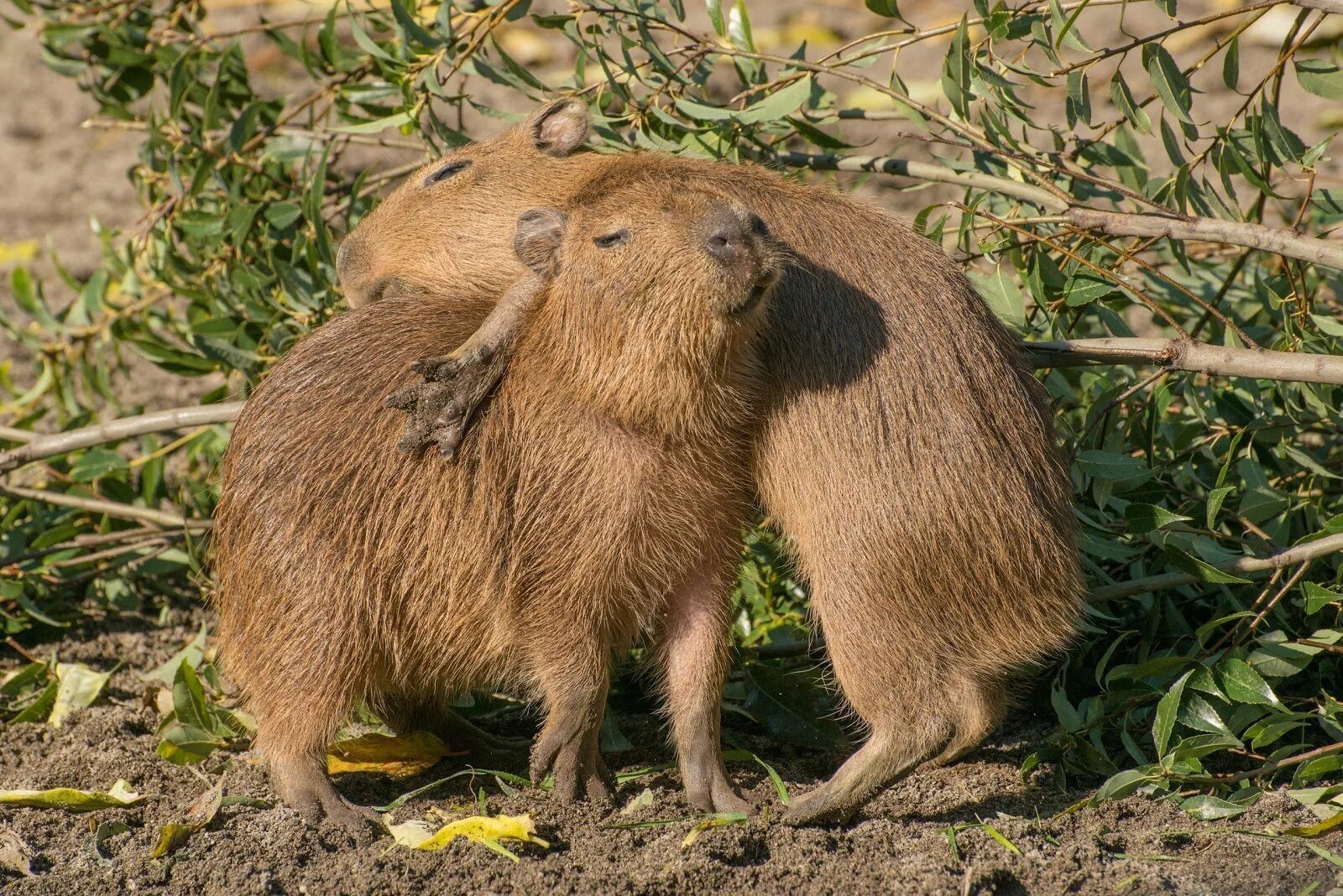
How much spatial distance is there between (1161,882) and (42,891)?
2070 millimetres

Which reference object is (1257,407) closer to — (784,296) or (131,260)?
(784,296)

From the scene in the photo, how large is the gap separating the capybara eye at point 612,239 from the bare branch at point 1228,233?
2.90 feet

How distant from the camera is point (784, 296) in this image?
280 cm

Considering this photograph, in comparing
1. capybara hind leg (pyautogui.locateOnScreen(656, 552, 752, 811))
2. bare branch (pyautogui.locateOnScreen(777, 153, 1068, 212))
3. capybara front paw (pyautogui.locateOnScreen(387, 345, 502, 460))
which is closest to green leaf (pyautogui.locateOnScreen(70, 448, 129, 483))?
capybara front paw (pyautogui.locateOnScreen(387, 345, 502, 460))

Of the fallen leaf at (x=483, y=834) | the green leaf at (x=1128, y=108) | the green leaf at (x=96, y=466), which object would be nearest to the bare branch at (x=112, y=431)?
the green leaf at (x=96, y=466)

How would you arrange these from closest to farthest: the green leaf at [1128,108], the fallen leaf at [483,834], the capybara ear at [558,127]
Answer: the fallen leaf at [483,834], the green leaf at [1128,108], the capybara ear at [558,127]

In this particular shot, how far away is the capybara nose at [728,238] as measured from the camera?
2.57 m

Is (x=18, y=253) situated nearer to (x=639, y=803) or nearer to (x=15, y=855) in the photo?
(x=15, y=855)

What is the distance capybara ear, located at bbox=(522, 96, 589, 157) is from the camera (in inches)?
141

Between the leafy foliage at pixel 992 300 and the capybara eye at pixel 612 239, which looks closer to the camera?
the capybara eye at pixel 612 239

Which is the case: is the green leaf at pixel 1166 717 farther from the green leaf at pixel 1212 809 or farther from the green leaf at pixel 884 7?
the green leaf at pixel 884 7

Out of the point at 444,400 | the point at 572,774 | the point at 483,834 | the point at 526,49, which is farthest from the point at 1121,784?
the point at 526,49

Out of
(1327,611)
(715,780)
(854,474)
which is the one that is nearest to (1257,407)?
(1327,611)

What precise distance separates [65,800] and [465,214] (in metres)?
1.64
